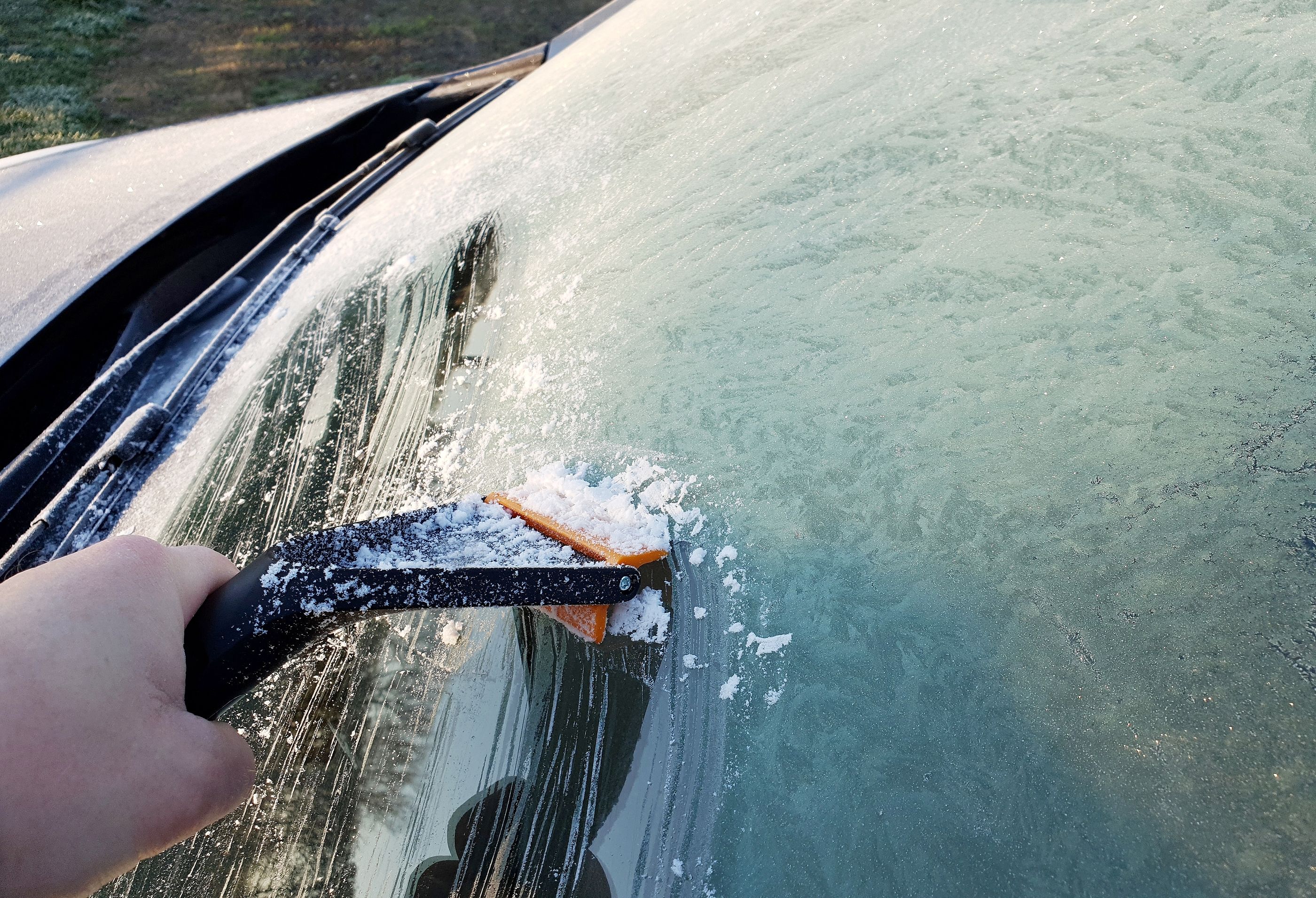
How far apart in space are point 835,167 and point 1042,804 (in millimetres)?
759

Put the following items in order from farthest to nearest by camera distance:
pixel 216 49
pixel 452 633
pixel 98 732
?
1. pixel 216 49
2. pixel 452 633
3. pixel 98 732

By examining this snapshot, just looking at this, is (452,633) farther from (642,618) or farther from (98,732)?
(98,732)

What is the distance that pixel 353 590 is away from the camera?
79cm

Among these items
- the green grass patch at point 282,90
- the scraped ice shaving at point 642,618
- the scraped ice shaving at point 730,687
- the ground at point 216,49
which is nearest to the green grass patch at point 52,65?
the ground at point 216,49

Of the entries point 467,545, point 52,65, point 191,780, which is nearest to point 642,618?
point 467,545

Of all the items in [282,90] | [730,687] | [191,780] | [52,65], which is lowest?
[730,687]

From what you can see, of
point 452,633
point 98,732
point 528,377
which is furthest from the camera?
point 528,377

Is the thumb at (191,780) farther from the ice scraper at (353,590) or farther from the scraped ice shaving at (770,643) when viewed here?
the scraped ice shaving at (770,643)

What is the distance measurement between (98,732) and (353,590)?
0.71 feet

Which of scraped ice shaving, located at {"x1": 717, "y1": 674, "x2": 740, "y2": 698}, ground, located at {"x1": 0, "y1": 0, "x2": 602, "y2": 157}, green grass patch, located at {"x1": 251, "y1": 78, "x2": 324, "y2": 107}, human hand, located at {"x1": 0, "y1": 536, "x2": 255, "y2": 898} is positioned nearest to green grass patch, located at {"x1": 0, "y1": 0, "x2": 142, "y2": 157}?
ground, located at {"x1": 0, "y1": 0, "x2": 602, "y2": 157}

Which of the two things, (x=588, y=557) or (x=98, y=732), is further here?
(x=588, y=557)

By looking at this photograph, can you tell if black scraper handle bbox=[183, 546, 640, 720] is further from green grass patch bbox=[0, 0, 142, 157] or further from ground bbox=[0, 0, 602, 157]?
ground bbox=[0, 0, 602, 157]

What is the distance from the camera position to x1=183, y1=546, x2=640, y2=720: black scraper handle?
2.58 ft

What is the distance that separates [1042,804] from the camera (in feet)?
2.11
